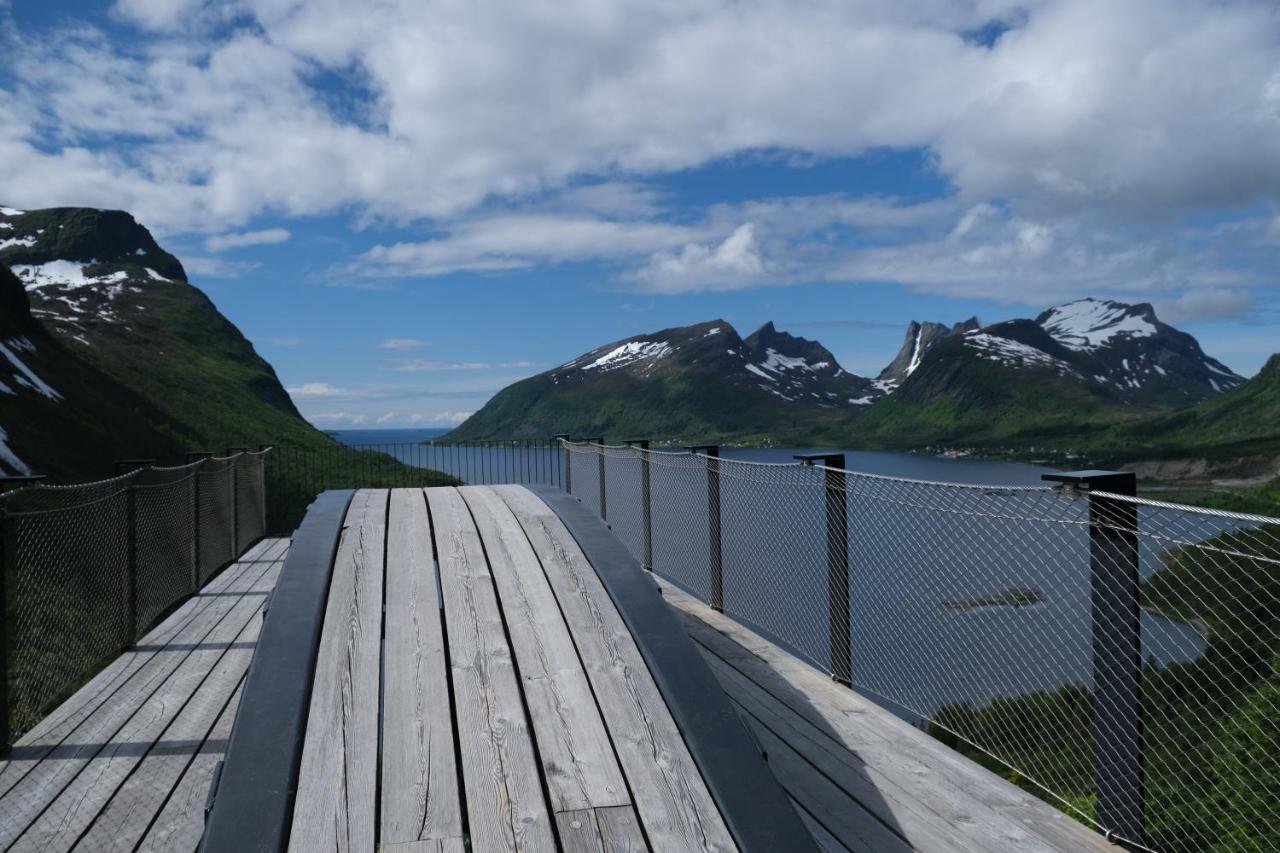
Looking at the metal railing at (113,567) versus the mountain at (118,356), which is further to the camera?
the mountain at (118,356)

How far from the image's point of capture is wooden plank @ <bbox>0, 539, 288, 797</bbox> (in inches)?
160

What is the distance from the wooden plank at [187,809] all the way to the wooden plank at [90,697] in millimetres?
751

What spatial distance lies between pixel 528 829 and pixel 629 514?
684 cm

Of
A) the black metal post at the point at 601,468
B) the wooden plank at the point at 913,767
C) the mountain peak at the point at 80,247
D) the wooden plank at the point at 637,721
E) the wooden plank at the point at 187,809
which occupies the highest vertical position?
the mountain peak at the point at 80,247

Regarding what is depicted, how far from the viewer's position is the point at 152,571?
7168mm

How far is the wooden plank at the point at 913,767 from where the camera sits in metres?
3.28

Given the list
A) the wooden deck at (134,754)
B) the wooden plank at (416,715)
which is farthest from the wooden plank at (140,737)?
the wooden plank at (416,715)

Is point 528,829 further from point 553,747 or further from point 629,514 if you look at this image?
point 629,514

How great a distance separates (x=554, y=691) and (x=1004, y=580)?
3.45 meters

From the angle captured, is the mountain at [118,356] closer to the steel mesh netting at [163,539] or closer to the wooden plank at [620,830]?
the steel mesh netting at [163,539]

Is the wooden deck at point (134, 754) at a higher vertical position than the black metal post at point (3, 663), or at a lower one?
lower

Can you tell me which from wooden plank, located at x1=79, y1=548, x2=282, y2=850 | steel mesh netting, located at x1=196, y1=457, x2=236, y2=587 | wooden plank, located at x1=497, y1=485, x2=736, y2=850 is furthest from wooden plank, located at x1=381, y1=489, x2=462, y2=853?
steel mesh netting, located at x1=196, y1=457, x2=236, y2=587

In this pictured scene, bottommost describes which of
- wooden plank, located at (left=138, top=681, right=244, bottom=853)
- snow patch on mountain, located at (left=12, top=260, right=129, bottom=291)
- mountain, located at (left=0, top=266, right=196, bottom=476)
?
wooden plank, located at (left=138, top=681, right=244, bottom=853)

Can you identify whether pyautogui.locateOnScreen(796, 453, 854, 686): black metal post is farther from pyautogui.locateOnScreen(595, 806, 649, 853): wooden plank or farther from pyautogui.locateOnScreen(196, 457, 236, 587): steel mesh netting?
pyautogui.locateOnScreen(196, 457, 236, 587): steel mesh netting
